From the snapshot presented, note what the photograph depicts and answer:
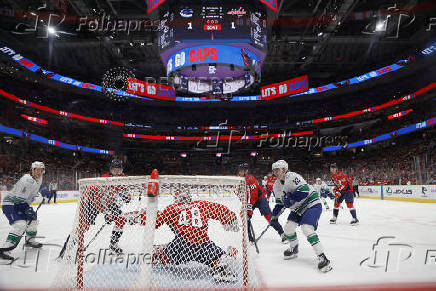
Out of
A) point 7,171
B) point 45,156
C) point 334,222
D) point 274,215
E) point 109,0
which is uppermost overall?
point 109,0

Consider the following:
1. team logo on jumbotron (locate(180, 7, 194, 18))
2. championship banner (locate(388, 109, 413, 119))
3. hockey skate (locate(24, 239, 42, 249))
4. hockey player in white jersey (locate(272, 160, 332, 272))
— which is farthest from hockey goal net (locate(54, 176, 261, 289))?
championship banner (locate(388, 109, 413, 119))

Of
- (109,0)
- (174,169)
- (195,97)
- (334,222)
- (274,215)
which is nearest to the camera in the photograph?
(274,215)

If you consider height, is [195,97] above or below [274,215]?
above

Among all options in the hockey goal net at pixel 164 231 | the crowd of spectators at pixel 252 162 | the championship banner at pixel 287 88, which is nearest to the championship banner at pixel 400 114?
the crowd of spectators at pixel 252 162

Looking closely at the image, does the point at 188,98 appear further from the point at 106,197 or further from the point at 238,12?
the point at 106,197

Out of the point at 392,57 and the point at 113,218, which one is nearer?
the point at 113,218

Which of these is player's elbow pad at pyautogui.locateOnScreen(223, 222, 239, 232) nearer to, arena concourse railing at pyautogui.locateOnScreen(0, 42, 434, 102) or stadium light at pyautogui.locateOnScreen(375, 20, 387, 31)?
arena concourse railing at pyautogui.locateOnScreen(0, 42, 434, 102)

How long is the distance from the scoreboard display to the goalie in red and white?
6249 millimetres

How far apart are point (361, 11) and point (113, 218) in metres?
16.2

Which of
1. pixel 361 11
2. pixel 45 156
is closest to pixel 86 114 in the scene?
pixel 45 156

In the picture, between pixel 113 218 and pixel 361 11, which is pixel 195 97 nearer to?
pixel 361 11

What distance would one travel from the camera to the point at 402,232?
5.40 meters

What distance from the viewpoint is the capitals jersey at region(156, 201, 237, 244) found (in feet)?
8.50

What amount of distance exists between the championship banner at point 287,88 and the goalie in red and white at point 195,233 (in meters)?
17.7
